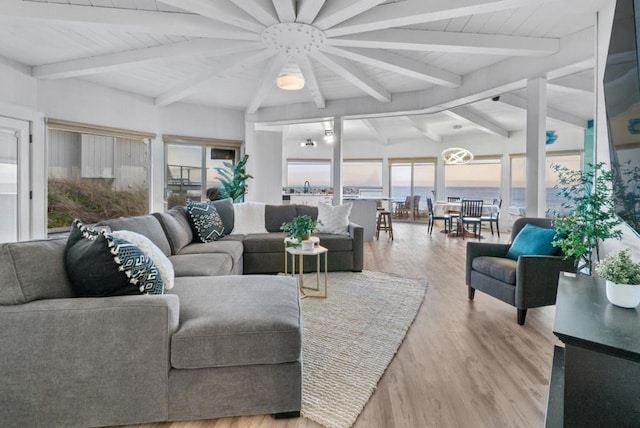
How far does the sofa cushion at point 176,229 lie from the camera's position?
329cm

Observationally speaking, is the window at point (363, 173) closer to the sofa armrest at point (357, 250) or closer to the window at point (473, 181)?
the window at point (473, 181)

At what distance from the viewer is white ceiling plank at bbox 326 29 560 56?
3.13 m

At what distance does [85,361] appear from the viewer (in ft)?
4.68

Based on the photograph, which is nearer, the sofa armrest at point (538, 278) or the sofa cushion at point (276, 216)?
the sofa armrest at point (538, 278)

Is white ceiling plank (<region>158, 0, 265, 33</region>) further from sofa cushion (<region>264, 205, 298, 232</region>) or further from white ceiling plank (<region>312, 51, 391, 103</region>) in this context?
sofa cushion (<region>264, 205, 298, 232</region>)

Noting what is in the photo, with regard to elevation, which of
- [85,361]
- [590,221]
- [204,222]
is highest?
[590,221]

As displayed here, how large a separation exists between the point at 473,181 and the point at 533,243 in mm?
8023

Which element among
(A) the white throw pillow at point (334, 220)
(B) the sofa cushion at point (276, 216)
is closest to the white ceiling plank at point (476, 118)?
(A) the white throw pillow at point (334, 220)

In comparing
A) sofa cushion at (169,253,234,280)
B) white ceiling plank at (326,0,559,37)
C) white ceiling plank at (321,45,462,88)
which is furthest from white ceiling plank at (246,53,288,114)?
sofa cushion at (169,253,234,280)

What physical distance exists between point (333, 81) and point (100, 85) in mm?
3451

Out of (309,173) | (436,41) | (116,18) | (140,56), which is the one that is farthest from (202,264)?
(309,173)

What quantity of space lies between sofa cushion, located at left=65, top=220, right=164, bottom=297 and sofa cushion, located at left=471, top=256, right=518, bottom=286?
2702mm

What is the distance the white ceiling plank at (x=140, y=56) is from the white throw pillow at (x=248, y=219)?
6.78 feet

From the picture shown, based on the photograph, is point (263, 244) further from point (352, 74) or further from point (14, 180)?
point (14, 180)
